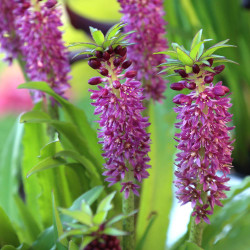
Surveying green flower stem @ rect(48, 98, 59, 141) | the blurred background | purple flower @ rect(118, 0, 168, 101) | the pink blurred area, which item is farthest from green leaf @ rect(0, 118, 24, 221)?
the pink blurred area

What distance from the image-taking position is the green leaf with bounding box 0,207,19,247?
0.47 metres

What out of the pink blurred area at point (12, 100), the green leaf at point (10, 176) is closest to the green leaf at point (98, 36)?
the green leaf at point (10, 176)

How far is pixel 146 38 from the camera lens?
17.5 inches

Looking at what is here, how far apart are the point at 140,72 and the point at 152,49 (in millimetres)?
27

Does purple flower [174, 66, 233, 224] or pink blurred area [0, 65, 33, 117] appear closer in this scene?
purple flower [174, 66, 233, 224]

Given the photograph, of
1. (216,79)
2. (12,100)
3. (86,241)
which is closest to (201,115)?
(86,241)

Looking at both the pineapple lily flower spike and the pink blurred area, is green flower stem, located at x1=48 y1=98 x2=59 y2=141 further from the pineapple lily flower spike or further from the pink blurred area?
the pink blurred area

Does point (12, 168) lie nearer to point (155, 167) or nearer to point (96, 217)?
point (155, 167)

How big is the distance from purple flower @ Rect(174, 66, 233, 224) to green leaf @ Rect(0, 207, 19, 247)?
212 mm

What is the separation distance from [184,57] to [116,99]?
0.20 ft

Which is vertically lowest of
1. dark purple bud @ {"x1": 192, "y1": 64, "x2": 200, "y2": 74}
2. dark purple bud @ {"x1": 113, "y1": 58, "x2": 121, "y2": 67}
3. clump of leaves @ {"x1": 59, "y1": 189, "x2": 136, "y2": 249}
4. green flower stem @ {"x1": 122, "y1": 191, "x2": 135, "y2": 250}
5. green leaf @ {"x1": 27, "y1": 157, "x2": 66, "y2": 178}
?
green flower stem @ {"x1": 122, "y1": 191, "x2": 135, "y2": 250}

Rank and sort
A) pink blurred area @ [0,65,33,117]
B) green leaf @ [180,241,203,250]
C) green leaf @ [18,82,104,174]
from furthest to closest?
pink blurred area @ [0,65,33,117] → green leaf @ [18,82,104,174] → green leaf @ [180,241,203,250]

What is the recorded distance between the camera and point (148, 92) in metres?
0.47

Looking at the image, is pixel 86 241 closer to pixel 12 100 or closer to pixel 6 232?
pixel 6 232
